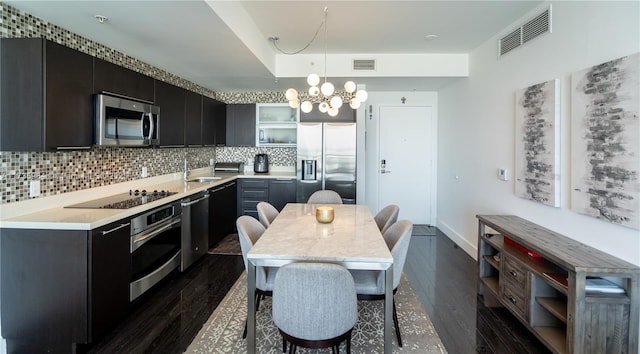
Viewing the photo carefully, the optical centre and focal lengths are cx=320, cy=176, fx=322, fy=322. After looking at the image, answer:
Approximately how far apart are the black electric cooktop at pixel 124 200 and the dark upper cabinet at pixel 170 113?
2.02 feet

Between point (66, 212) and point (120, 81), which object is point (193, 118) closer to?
point (120, 81)

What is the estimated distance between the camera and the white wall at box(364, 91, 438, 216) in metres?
5.73

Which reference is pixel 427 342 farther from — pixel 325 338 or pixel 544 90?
pixel 544 90

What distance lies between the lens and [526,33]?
309cm

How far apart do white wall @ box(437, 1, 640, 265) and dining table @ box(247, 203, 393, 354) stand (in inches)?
59.4

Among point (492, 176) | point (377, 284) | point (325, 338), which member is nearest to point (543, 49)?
point (492, 176)

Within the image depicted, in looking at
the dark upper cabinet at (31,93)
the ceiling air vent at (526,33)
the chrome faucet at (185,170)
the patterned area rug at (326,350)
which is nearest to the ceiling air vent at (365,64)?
the ceiling air vent at (526,33)

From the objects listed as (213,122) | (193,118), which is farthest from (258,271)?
(213,122)

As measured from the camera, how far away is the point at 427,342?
2320mm

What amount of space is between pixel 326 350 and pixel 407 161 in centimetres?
418

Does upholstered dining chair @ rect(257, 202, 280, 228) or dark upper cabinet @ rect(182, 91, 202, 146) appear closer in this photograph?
upholstered dining chair @ rect(257, 202, 280, 228)

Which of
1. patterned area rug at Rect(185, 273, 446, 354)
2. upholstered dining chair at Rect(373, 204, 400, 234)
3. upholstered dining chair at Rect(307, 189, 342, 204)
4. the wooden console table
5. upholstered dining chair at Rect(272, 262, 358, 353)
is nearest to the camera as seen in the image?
upholstered dining chair at Rect(272, 262, 358, 353)

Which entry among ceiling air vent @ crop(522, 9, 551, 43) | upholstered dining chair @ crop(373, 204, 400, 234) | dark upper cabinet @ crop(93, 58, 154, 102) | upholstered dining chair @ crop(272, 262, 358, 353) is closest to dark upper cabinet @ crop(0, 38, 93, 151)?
dark upper cabinet @ crop(93, 58, 154, 102)

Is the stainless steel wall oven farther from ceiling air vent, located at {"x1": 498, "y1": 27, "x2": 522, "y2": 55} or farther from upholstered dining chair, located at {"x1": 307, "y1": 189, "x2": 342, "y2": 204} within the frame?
ceiling air vent, located at {"x1": 498, "y1": 27, "x2": 522, "y2": 55}
